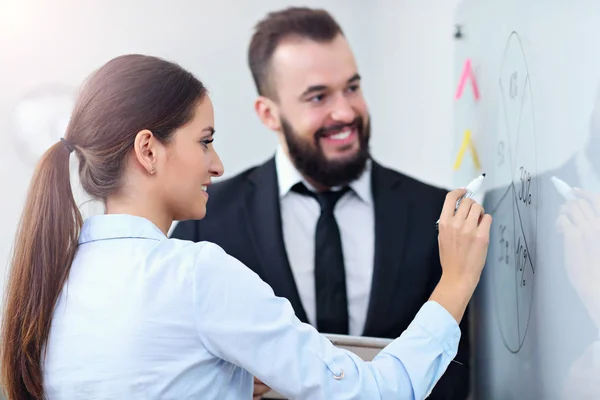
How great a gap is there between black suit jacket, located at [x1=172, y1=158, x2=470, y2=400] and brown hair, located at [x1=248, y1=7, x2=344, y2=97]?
26 centimetres

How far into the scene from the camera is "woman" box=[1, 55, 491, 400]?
34.1 inches

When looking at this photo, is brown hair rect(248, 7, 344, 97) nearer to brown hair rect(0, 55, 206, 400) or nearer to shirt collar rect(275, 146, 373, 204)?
shirt collar rect(275, 146, 373, 204)

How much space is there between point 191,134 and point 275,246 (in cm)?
61

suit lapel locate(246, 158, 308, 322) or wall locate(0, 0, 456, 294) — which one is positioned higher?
wall locate(0, 0, 456, 294)

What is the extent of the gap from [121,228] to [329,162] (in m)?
0.75

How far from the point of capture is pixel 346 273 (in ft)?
5.26

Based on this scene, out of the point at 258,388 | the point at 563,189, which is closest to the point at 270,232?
the point at 258,388

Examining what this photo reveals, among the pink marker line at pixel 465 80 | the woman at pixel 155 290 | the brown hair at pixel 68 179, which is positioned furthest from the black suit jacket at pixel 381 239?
the brown hair at pixel 68 179

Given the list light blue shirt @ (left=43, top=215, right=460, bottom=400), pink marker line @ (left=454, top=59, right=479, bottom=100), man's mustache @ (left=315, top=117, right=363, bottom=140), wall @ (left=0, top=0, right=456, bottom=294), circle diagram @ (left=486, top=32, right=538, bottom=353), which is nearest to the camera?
light blue shirt @ (left=43, top=215, right=460, bottom=400)

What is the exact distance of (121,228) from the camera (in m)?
0.95

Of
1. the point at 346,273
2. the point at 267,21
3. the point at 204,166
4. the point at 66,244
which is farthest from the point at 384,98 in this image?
the point at 66,244

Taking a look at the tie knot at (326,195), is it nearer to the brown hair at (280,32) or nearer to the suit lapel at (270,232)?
the suit lapel at (270,232)

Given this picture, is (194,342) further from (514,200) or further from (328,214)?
(328,214)

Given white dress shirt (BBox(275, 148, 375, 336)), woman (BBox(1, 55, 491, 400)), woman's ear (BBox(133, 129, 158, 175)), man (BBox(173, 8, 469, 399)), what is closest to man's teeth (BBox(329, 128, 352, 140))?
man (BBox(173, 8, 469, 399))
